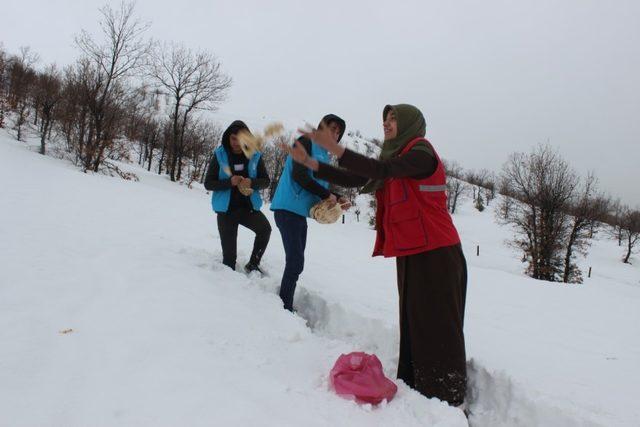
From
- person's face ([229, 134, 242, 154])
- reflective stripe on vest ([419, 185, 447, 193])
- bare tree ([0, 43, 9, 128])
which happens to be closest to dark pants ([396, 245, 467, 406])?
reflective stripe on vest ([419, 185, 447, 193])

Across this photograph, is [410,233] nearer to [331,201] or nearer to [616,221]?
[331,201]

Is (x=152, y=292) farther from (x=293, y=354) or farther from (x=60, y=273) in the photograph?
(x=293, y=354)

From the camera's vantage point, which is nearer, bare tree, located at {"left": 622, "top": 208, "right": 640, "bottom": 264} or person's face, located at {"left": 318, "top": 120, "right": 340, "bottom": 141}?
person's face, located at {"left": 318, "top": 120, "right": 340, "bottom": 141}

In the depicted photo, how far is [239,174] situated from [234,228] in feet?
2.20

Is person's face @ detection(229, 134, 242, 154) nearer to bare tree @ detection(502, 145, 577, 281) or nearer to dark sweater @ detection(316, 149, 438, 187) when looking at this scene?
dark sweater @ detection(316, 149, 438, 187)

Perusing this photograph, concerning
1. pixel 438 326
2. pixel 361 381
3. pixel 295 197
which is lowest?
pixel 361 381

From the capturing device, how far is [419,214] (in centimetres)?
238

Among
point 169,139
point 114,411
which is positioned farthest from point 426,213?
point 169,139

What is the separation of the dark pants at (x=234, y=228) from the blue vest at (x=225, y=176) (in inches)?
4.3

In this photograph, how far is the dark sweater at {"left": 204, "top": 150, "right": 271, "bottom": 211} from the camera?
168 inches

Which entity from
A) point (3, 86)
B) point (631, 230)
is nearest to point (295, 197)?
point (3, 86)

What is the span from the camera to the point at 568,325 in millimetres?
4520

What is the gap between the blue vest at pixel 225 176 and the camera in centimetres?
434

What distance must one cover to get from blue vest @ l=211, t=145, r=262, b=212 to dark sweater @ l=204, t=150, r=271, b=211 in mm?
44
